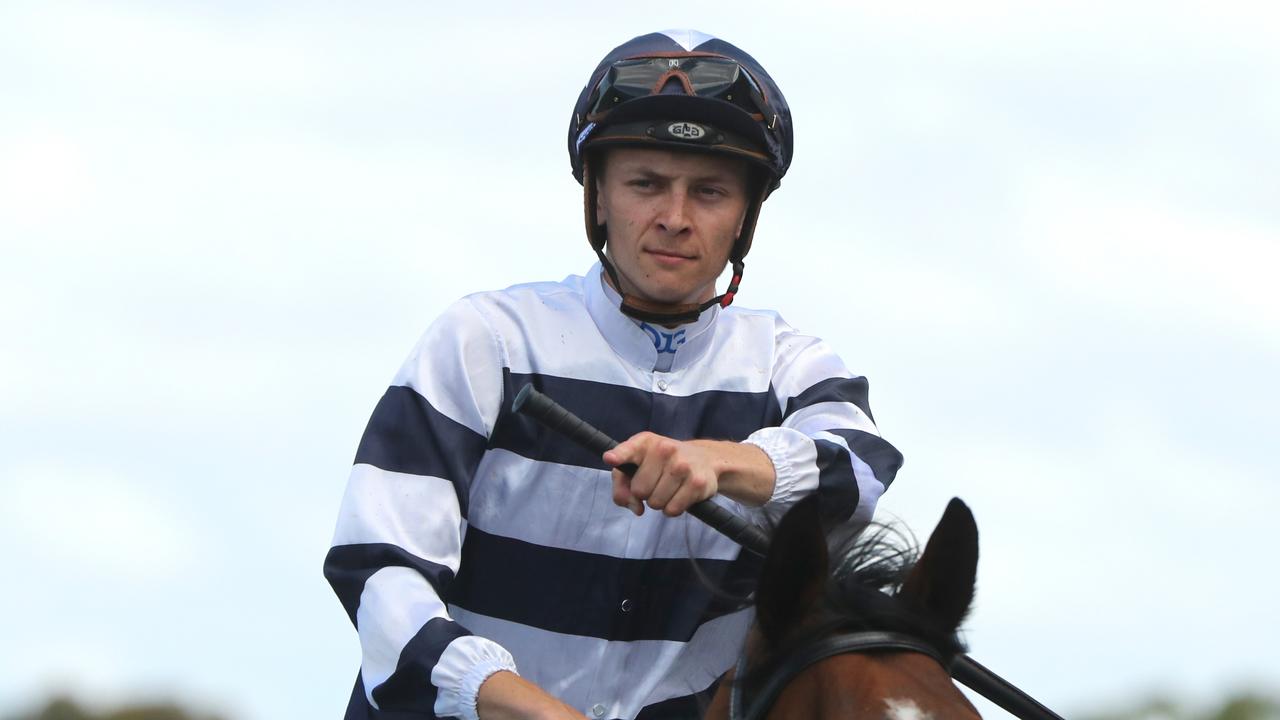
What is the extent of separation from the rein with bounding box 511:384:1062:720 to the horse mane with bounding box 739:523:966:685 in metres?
0.23

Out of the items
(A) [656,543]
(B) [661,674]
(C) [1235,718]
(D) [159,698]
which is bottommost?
(D) [159,698]

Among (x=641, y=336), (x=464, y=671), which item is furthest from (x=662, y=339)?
(x=464, y=671)

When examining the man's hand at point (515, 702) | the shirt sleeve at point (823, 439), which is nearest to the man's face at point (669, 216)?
the shirt sleeve at point (823, 439)

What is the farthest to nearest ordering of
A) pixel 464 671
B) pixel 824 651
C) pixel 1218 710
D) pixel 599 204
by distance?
1. pixel 1218 710
2. pixel 599 204
3. pixel 464 671
4. pixel 824 651

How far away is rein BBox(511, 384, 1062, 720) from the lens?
365 cm

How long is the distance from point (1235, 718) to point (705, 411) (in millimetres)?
18094

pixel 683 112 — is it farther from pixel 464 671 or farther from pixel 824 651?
pixel 824 651

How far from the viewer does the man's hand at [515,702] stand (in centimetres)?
339

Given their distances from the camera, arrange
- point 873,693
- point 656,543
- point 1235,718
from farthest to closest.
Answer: point 1235,718 → point 656,543 → point 873,693

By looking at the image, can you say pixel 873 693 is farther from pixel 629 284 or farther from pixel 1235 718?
pixel 1235 718

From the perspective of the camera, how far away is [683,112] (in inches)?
170

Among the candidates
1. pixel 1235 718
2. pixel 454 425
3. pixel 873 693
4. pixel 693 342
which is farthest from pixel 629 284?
pixel 1235 718

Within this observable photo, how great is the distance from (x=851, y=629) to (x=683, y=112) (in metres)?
1.66

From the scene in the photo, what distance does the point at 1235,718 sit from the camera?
67.2 ft
